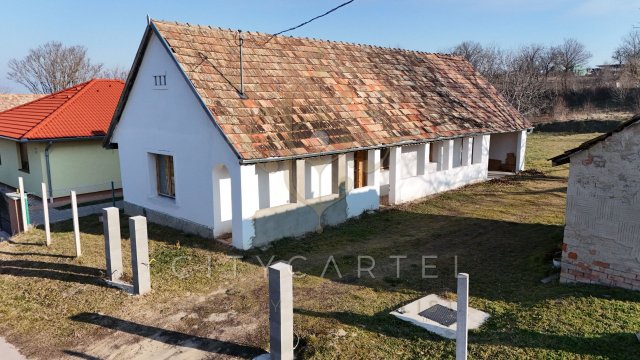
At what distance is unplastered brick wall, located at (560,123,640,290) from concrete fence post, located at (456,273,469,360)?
4361mm

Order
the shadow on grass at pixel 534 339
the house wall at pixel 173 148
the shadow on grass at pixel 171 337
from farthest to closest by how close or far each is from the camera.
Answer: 1. the house wall at pixel 173 148
2. the shadow on grass at pixel 171 337
3. the shadow on grass at pixel 534 339

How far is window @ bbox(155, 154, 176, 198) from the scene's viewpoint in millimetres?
13415

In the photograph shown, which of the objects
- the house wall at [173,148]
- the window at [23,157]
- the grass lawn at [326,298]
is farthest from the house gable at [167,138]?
the window at [23,157]

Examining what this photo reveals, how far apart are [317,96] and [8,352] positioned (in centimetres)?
969

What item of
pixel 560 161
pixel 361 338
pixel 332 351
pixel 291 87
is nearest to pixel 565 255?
pixel 560 161

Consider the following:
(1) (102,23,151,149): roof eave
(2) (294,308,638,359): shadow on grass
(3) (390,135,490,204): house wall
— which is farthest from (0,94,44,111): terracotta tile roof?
(2) (294,308,638,359): shadow on grass

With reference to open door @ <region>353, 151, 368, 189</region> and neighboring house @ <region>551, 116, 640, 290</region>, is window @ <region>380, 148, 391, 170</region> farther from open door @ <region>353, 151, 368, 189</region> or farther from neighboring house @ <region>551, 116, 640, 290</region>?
neighboring house @ <region>551, 116, 640, 290</region>

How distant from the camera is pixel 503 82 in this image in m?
44.8

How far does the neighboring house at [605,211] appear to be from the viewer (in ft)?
25.6

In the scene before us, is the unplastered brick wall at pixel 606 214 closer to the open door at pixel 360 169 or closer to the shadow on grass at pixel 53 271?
the open door at pixel 360 169

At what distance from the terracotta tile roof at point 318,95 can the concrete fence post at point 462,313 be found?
20.5 ft

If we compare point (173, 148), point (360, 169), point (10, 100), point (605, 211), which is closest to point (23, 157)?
point (173, 148)

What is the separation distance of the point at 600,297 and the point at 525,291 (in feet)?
3.85

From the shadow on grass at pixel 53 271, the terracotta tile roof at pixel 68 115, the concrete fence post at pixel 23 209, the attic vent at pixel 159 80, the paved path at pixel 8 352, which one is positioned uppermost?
the attic vent at pixel 159 80
